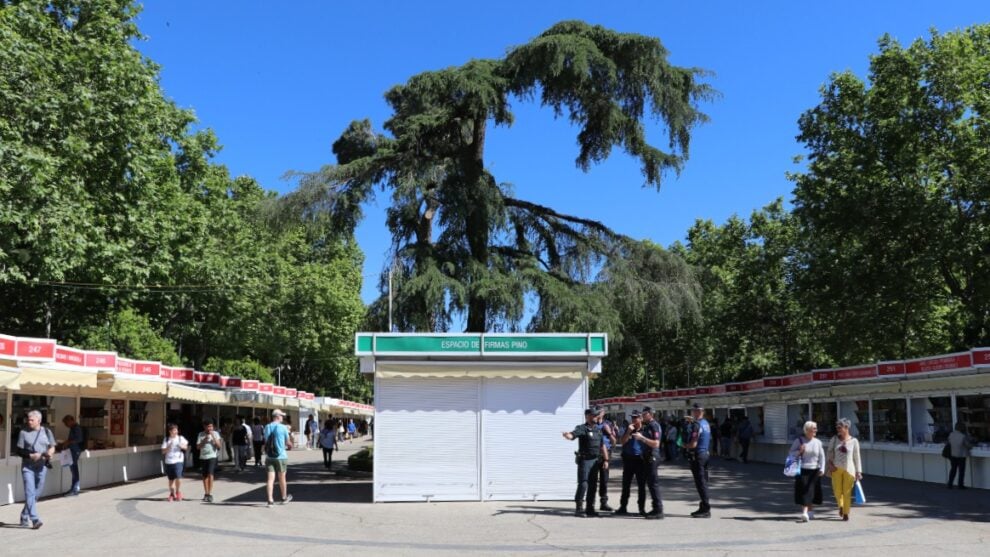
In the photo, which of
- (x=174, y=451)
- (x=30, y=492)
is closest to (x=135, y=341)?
(x=174, y=451)

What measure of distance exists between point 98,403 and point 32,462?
8.98 m

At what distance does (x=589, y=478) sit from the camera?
46.3ft

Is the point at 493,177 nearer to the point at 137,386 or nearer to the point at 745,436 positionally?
the point at 137,386

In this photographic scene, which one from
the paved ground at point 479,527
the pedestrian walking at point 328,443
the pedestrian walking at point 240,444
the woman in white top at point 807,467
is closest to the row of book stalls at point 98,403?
the pedestrian walking at point 240,444

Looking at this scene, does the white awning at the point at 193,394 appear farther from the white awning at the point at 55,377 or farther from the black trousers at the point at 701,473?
the black trousers at the point at 701,473

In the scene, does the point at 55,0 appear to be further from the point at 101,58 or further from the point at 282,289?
the point at 282,289

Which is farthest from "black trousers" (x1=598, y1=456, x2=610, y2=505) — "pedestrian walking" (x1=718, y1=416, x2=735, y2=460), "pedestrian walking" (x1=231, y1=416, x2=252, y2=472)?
"pedestrian walking" (x1=718, y1=416, x2=735, y2=460)

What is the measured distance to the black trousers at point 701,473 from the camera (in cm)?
1352

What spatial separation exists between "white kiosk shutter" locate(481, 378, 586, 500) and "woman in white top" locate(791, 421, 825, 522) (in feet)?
13.7

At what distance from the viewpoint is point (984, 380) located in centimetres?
1797

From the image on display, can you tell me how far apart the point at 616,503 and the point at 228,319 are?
2780cm

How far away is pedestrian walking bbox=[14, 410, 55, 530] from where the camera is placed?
12594 mm

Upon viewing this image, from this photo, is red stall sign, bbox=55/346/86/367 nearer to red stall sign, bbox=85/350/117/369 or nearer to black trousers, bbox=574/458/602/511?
red stall sign, bbox=85/350/117/369

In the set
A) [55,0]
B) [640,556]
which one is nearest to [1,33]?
[55,0]
